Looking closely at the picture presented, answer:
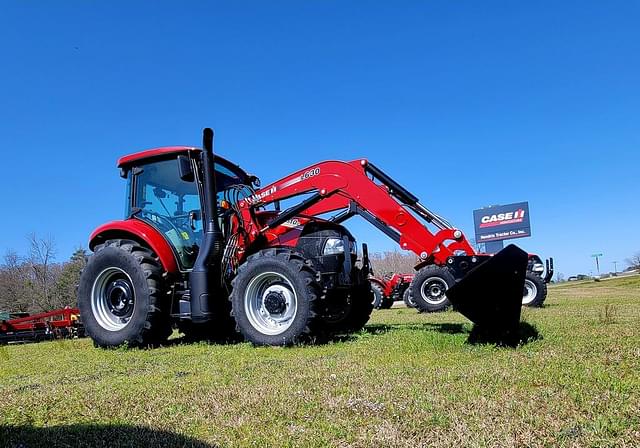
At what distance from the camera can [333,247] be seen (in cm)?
717

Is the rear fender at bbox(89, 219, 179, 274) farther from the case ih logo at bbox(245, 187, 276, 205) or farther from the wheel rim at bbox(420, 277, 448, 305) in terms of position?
the wheel rim at bbox(420, 277, 448, 305)

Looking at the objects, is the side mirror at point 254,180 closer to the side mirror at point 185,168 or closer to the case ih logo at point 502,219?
the side mirror at point 185,168

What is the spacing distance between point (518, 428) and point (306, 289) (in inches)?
150

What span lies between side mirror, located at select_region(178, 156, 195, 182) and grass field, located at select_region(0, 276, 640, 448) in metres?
2.69

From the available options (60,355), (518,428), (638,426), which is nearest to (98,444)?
(518,428)

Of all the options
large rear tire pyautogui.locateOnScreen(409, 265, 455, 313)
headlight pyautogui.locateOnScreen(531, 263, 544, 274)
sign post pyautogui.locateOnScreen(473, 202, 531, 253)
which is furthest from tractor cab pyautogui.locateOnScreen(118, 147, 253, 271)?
sign post pyautogui.locateOnScreen(473, 202, 531, 253)

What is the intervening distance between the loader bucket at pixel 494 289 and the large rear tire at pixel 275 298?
6.08ft

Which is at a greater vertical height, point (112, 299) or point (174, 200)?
point (174, 200)

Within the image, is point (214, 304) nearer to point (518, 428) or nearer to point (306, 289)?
point (306, 289)

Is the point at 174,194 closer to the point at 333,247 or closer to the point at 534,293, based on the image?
the point at 333,247

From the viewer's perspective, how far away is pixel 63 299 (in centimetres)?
3897

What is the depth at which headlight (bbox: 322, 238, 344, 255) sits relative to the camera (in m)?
7.12

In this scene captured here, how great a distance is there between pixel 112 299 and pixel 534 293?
10.8 m

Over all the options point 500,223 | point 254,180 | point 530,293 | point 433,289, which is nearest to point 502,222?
point 500,223
